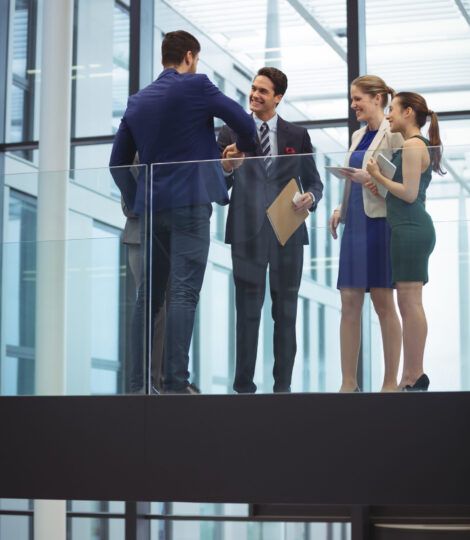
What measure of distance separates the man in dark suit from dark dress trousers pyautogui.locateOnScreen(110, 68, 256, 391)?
0.39ft

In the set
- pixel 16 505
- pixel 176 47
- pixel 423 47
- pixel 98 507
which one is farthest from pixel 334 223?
pixel 16 505

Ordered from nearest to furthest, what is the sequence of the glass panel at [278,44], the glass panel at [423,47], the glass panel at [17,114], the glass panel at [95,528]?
1. the glass panel at [423,47]
2. the glass panel at [278,44]
3. the glass panel at [95,528]
4. the glass panel at [17,114]

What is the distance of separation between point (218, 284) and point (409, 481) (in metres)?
1.22

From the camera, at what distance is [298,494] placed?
14.5ft

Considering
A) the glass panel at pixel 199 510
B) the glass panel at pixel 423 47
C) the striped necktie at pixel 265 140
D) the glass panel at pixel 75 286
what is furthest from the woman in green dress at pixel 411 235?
the glass panel at pixel 199 510

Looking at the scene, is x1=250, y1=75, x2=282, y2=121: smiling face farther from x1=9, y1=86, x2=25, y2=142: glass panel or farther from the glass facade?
x1=9, y1=86, x2=25, y2=142: glass panel

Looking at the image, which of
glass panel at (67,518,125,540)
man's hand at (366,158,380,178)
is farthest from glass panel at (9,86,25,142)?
man's hand at (366,158,380,178)

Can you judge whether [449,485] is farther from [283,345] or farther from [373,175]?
[373,175]

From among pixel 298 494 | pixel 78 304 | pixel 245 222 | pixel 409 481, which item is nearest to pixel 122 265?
pixel 78 304

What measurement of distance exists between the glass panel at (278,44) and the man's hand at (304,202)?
4.81m

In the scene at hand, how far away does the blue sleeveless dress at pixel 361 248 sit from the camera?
4414 millimetres

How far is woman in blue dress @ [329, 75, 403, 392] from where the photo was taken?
4.38 meters

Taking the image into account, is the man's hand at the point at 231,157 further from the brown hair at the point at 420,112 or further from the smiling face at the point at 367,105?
the brown hair at the point at 420,112

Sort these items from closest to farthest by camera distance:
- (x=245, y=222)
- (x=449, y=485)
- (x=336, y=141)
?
1. (x=449, y=485)
2. (x=245, y=222)
3. (x=336, y=141)
